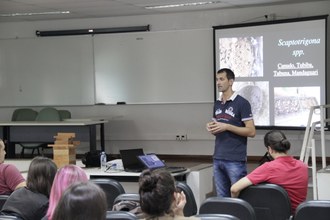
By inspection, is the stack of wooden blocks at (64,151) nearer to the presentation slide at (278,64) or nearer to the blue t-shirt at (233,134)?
the blue t-shirt at (233,134)

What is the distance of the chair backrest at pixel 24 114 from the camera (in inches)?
417

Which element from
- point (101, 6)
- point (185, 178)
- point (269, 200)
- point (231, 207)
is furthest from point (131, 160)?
point (101, 6)

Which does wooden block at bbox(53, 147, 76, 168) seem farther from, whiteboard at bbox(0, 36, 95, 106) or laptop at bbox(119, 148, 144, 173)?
whiteboard at bbox(0, 36, 95, 106)

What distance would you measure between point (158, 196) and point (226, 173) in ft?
8.21

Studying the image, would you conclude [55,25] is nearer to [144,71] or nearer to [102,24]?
[102,24]

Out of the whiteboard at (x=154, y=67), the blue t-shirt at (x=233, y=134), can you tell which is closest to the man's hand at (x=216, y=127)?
the blue t-shirt at (x=233, y=134)

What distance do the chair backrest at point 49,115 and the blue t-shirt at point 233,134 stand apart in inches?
231

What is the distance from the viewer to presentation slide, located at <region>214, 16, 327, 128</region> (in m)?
8.48

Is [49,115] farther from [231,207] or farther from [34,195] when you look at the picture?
[231,207]

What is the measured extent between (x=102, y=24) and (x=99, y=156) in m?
5.21

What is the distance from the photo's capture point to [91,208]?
5.97 ft

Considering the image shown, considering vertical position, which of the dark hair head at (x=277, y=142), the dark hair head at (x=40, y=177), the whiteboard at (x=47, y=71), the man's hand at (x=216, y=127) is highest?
the whiteboard at (x=47, y=71)

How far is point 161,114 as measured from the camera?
10367 mm

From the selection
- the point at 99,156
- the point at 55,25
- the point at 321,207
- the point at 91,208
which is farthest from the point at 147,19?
the point at 91,208
